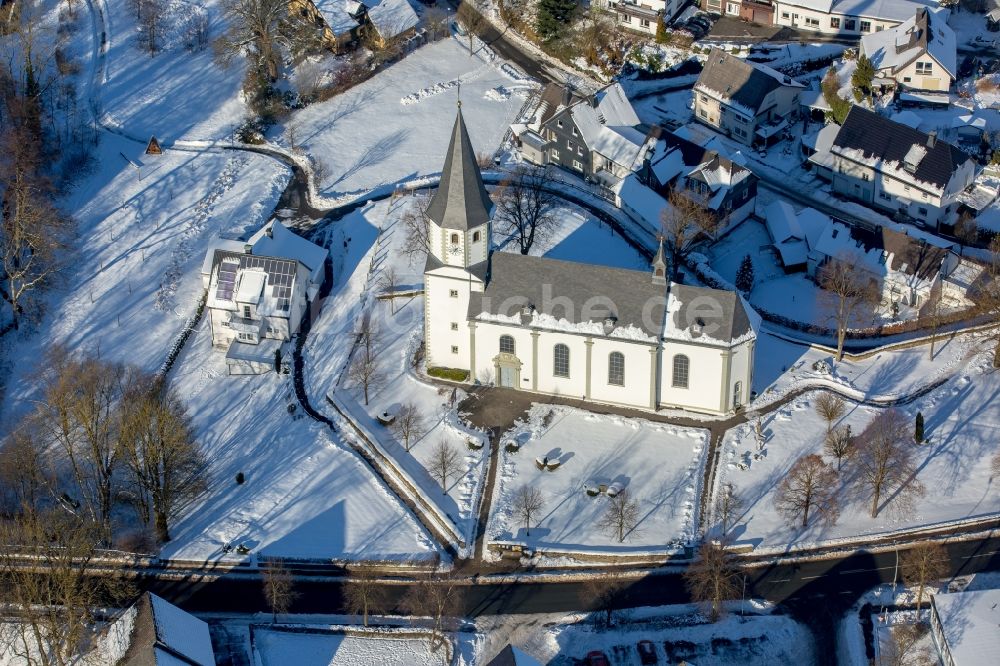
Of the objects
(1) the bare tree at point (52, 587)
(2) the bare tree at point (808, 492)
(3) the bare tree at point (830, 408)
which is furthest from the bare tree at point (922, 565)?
(1) the bare tree at point (52, 587)

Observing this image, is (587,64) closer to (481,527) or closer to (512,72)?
(512,72)

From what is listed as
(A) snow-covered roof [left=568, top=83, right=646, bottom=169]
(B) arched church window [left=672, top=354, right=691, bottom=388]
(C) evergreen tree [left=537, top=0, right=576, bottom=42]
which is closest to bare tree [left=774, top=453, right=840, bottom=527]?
(B) arched church window [left=672, top=354, right=691, bottom=388]

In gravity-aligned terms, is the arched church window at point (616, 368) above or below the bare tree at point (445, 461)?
above

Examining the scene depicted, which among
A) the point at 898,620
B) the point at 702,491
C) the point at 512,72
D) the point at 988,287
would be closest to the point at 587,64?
the point at 512,72

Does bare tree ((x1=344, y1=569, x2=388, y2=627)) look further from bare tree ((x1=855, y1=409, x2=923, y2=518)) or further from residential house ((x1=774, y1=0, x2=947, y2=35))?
residential house ((x1=774, y1=0, x2=947, y2=35))

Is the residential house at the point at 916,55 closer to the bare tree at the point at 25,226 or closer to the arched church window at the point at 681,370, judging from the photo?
the arched church window at the point at 681,370

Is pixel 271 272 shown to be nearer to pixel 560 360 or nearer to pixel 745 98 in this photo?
pixel 560 360

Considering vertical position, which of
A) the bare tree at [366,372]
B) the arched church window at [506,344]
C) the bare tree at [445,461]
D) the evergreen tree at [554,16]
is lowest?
the bare tree at [445,461]
